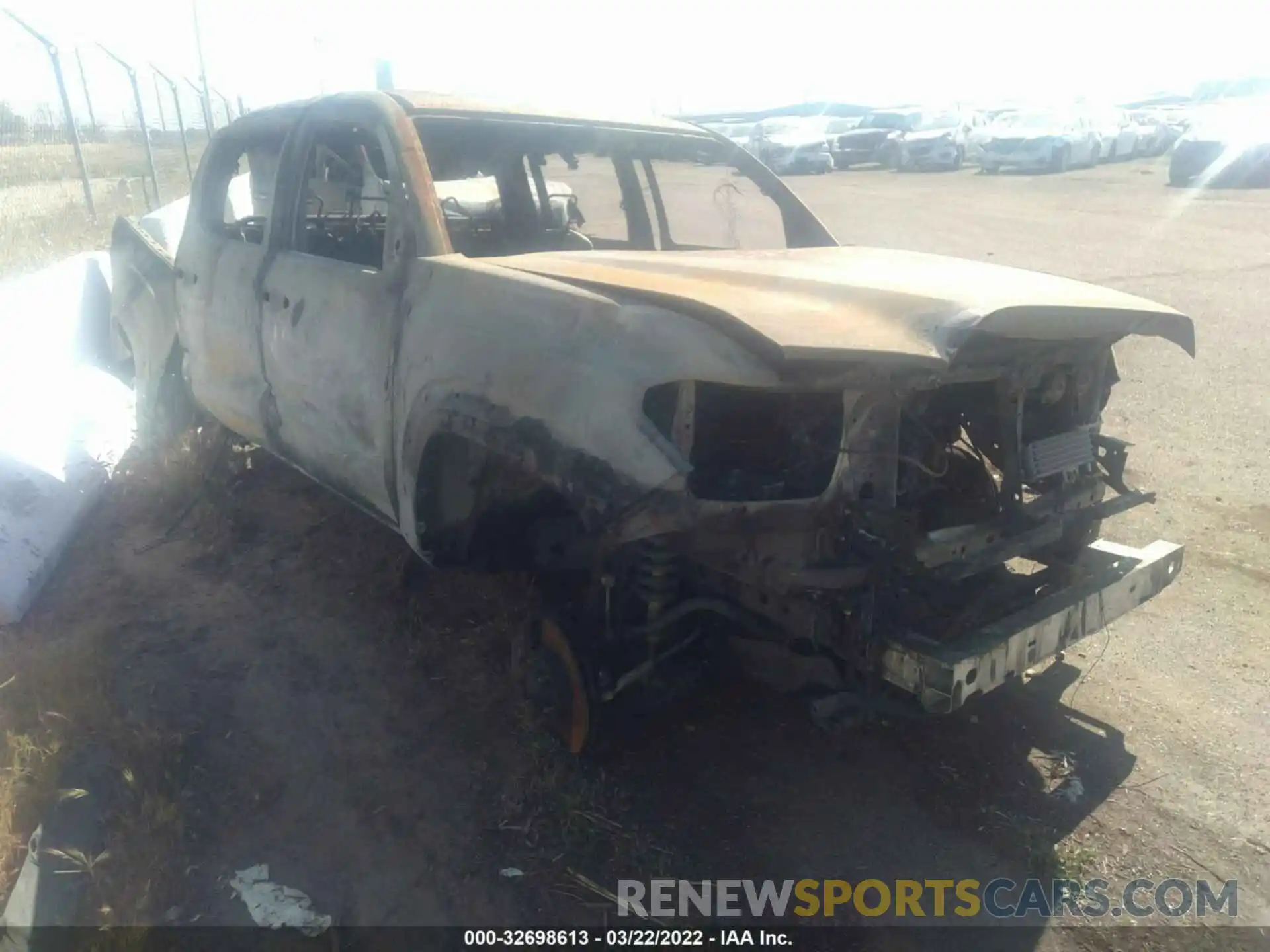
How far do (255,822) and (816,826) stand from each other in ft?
5.34

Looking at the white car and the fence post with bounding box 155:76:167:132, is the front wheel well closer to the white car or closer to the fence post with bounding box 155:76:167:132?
the fence post with bounding box 155:76:167:132

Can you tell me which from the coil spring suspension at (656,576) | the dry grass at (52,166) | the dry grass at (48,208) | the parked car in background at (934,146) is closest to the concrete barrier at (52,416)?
the coil spring suspension at (656,576)

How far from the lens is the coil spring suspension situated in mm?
2742

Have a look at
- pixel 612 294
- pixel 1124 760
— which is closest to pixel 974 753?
pixel 1124 760

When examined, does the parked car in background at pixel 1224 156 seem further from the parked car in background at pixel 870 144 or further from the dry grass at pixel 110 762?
the dry grass at pixel 110 762

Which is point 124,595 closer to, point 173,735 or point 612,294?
point 173,735

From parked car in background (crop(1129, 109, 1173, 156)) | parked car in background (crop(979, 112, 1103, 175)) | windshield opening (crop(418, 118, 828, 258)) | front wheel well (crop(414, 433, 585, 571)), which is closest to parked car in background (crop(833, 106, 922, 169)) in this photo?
parked car in background (crop(979, 112, 1103, 175))

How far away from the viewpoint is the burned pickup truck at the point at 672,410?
242cm

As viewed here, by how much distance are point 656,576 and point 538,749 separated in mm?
755

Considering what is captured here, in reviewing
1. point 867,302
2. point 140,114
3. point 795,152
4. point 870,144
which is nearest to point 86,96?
point 140,114

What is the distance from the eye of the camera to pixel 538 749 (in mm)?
3127

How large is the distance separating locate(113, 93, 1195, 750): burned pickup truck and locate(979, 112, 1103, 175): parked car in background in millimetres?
24821

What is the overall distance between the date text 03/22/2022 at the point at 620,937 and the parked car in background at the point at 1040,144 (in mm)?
27070

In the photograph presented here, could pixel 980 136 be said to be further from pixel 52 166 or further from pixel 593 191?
pixel 593 191
